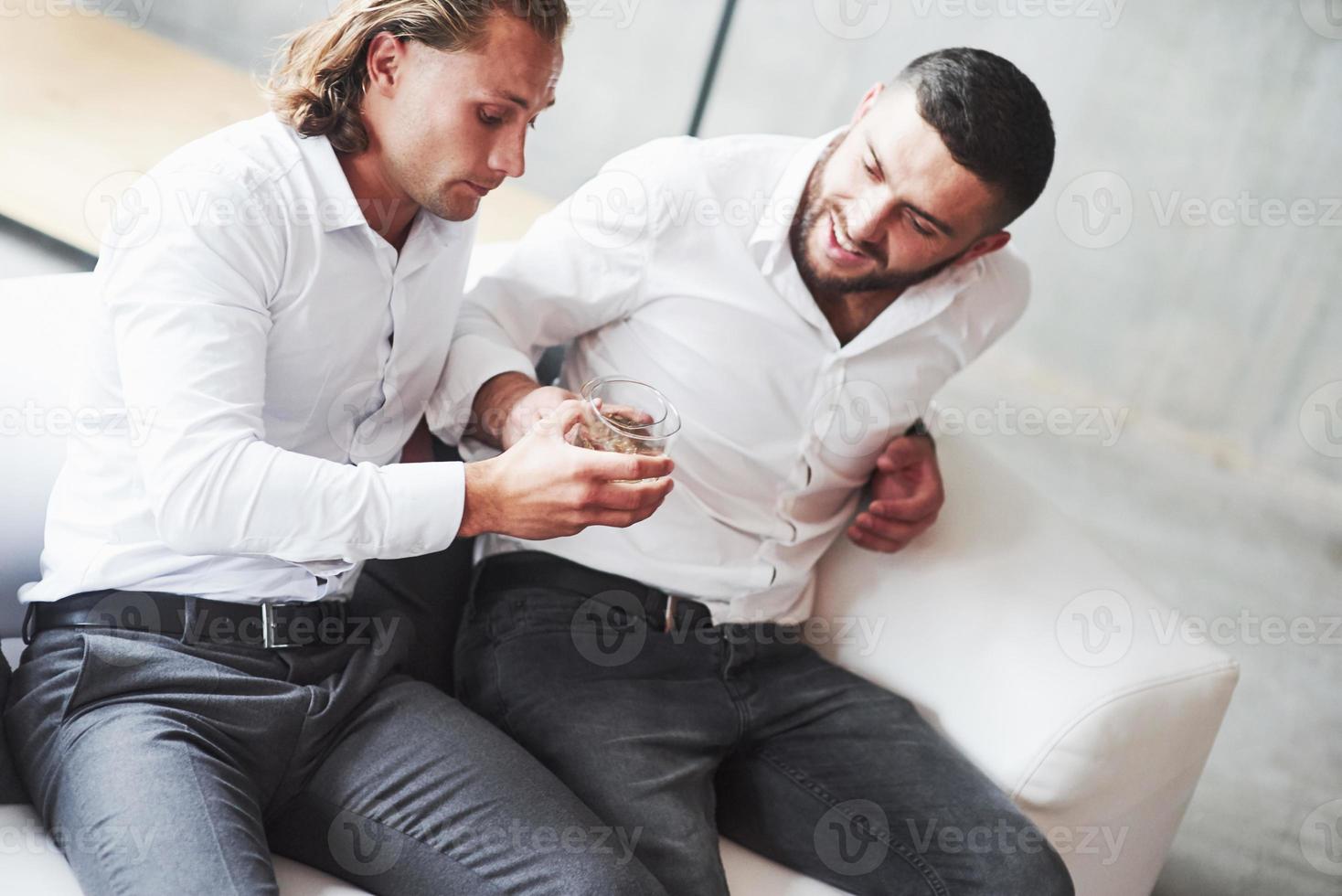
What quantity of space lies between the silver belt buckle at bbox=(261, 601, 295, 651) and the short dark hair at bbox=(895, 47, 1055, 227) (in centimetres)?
107

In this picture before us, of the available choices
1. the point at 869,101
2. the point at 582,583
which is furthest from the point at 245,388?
the point at 869,101

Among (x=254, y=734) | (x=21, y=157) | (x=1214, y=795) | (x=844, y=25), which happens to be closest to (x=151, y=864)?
(x=254, y=734)

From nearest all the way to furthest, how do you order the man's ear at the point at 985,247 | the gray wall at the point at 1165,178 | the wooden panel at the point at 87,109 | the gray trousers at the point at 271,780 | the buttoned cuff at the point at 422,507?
1. the gray trousers at the point at 271,780
2. the buttoned cuff at the point at 422,507
3. the man's ear at the point at 985,247
4. the wooden panel at the point at 87,109
5. the gray wall at the point at 1165,178

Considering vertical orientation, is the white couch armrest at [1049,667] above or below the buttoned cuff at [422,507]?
below

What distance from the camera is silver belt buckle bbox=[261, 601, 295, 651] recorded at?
4.56 feet

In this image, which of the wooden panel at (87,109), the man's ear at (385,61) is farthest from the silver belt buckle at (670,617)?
the wooden panel at (87,109)

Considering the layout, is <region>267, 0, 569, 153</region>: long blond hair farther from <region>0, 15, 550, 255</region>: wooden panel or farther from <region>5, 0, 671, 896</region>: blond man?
<region>0, 15, 550, 255</region>: wooden panel

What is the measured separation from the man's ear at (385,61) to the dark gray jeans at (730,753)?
0.68 meters

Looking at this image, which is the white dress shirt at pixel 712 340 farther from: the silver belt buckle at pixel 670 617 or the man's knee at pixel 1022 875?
the man's knee at pixel 1022 875

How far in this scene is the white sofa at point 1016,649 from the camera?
1491 millimetres

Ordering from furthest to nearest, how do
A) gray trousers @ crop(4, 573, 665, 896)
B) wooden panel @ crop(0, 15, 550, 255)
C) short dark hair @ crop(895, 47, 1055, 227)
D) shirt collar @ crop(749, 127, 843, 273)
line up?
wooden panel @ crop(0, 15, 550, 255) < shirt collar @ crop(749, 127, 843, 273) < short dark hair @ crop(895, 47, 1055, 227) < gray trousers @ crop(4, 573, 665, 896)

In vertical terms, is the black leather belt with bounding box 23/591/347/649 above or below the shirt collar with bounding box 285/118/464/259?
below

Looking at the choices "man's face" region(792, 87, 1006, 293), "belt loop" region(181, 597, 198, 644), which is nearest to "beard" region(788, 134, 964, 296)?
"man's face" region(792, 87, 1006, 293)

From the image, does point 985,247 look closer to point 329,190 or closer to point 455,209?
point 455,209
